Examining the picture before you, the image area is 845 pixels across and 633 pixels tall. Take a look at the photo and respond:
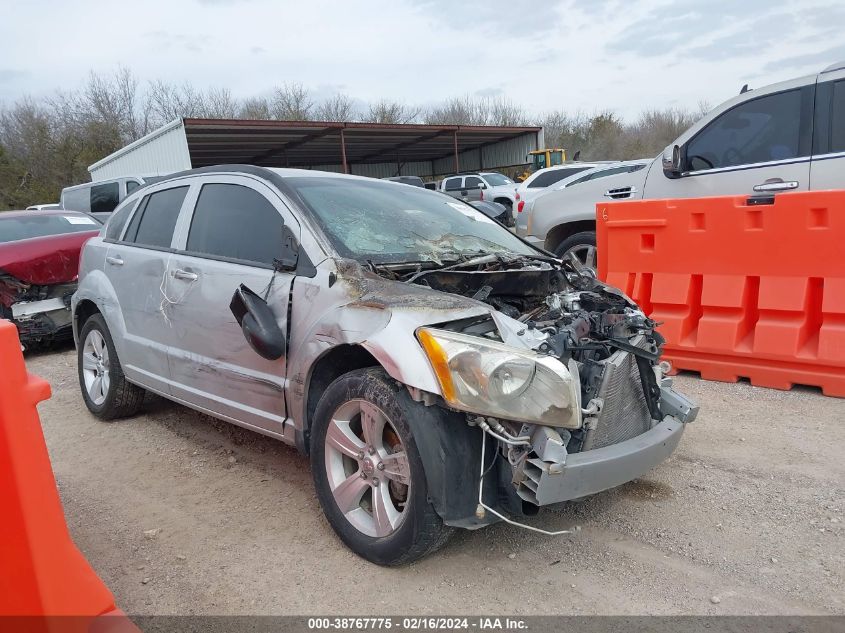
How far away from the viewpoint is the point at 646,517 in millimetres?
3045

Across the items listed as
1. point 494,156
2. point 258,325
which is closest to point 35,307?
point 258,325

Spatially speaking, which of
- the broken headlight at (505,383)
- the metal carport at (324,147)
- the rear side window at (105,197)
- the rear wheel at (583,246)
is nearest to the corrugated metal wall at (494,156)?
the metal carport at (324,147)

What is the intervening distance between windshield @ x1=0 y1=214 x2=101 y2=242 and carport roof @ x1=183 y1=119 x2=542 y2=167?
977 cm

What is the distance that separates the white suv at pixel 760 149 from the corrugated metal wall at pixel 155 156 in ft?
43.0

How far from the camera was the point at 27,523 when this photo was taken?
1.70m

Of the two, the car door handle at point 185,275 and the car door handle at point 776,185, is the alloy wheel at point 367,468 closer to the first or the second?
the car door handle at point 185,275

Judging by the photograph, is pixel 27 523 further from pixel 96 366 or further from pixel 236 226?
pixel 96 366

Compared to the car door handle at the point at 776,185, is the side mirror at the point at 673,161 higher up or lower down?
higher up

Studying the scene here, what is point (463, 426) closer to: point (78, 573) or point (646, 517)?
point (646, 517)

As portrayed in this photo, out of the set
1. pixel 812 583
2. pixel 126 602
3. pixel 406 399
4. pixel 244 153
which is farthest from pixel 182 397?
pixel 244 153

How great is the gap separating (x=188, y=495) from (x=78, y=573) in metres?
1.76

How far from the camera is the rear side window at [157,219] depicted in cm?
413

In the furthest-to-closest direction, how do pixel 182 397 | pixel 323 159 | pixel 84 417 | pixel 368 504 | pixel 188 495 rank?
1. pixel 323 159
2. pixel 84 417
3. pixel 182 397
4. pixel 188 495
5. pixel 368 504

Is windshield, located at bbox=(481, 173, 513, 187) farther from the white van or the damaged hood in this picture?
the damaged hood
